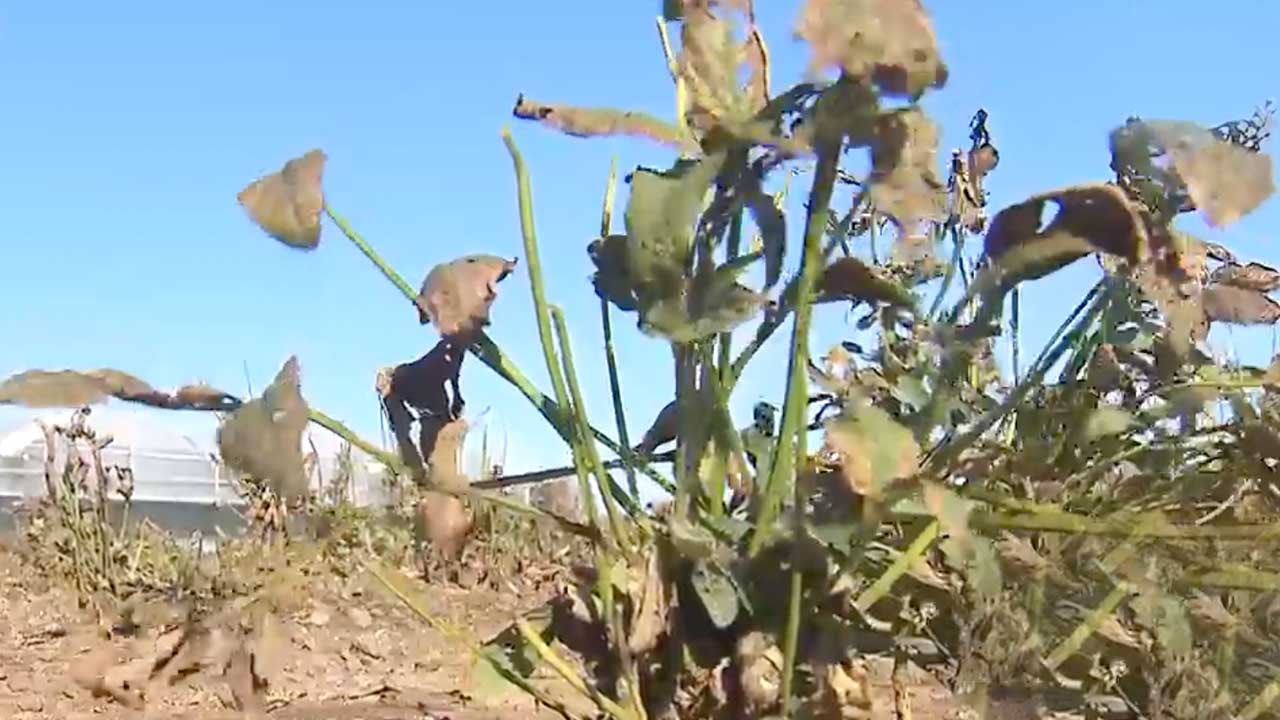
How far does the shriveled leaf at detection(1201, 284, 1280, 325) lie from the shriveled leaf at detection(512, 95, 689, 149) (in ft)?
1.30

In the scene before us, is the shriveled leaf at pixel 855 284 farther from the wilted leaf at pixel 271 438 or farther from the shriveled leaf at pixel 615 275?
the wilted leaf at pixel 271 438

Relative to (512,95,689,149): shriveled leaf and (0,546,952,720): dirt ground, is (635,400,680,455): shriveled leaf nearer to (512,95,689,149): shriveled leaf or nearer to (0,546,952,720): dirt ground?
(512,95,689,149): shriveled leaf

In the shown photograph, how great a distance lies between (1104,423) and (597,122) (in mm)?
417

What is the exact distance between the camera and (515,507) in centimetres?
94

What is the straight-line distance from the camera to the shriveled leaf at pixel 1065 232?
78 centimetres

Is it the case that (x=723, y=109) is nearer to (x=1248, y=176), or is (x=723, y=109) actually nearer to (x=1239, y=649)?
(x=1248, y=176)

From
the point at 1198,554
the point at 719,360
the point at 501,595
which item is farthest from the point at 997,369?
the point at 501,595

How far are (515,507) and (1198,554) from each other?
0.63 meters

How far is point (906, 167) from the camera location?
2.67 ft

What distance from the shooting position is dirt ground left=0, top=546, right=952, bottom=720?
7.41 feet

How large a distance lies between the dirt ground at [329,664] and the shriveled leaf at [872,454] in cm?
79

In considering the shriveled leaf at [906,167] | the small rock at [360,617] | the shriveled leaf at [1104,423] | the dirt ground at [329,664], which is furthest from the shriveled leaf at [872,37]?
the small rock at [360,617]

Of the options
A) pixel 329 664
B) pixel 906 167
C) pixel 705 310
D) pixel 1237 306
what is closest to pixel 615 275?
pixel 705 310

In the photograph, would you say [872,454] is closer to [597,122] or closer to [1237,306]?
[597,122]
